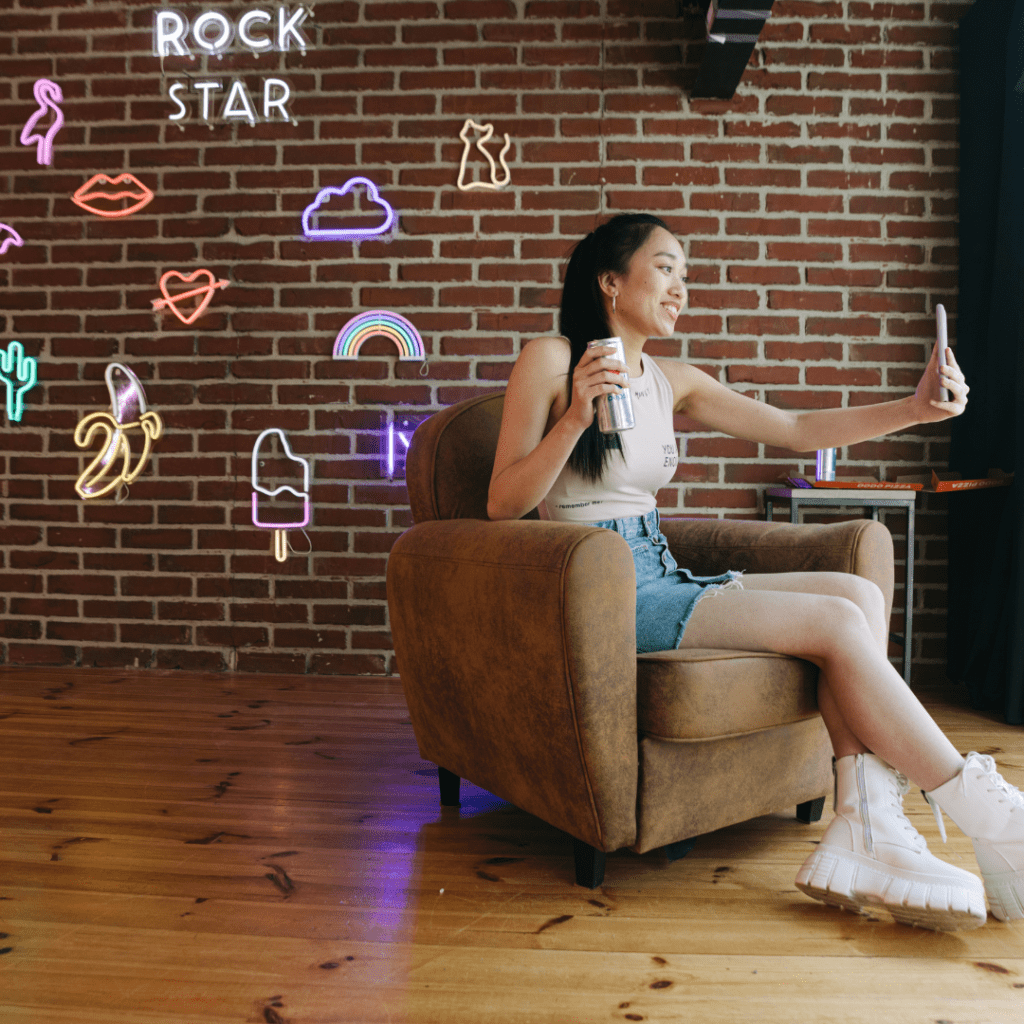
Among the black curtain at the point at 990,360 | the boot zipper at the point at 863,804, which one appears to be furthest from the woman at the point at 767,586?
the black curtain at the point at 990,360

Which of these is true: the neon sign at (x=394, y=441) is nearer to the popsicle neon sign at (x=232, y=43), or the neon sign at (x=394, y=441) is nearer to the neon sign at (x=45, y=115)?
the popsicle neon sign at (x=232, y=43)

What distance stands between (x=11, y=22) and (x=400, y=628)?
2.97 m

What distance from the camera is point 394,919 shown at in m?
1.23

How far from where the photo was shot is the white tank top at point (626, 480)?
59.9 inches

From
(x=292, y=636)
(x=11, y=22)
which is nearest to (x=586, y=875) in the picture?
(x=292, y=636)

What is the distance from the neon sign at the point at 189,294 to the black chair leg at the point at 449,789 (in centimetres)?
203

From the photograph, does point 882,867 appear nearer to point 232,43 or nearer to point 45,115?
point 232,43

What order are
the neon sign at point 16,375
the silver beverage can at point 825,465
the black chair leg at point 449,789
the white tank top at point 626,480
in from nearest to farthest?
1. the white tank top at point 626,480
2. the black chair leg at point 449,789
3. the silver beverage can at point 825,465
4. the neon sign at point 16,375

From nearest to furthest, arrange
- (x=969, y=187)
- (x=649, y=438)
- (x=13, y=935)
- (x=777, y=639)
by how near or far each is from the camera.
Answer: (x=13, y=935) < (x=777, y=639) < (x=649, y=438) < (x=969, y=187)

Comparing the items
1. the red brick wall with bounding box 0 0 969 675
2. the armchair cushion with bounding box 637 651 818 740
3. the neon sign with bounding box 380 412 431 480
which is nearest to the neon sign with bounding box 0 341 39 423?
the red brick wall with bounding box 0 0 969 675

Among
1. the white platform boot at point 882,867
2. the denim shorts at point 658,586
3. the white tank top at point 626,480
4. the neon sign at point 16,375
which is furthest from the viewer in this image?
the neon sign at point 16,375

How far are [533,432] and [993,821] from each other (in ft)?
3.11

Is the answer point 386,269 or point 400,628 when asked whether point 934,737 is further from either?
point 386,269

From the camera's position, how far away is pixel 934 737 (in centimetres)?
121
